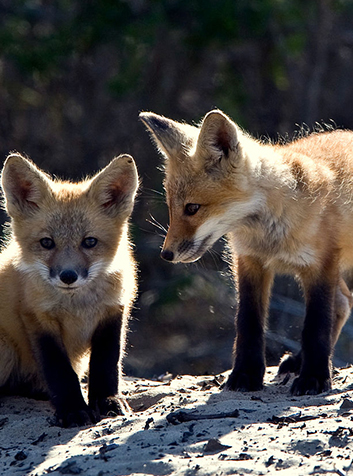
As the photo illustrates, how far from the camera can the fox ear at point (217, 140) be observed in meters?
4.45

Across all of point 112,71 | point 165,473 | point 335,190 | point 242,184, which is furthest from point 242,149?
point 112,71

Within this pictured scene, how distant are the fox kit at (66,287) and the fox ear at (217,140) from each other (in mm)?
517

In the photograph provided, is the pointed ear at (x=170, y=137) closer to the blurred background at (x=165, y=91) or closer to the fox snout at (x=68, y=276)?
the fox snout at (x=68, y=276)

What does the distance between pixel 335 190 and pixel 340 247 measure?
397 millimetres

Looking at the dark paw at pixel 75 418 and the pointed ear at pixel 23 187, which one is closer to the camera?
the dark paw at pixel 75 418

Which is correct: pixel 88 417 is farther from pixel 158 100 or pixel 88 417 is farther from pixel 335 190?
pixel 158 100

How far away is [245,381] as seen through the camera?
4.77 metres

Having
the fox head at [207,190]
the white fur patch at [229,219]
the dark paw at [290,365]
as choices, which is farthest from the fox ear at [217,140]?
the dark paw at [290,365]

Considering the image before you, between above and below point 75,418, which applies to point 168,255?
above

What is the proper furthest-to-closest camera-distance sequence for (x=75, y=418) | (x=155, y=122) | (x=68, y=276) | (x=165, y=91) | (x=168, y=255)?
(x=165, y=91), (x=155, y=122), (x=168, y=255), (x=68, y=276), (x=75, y=418)

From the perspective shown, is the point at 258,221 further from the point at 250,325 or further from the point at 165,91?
the point at 165,91

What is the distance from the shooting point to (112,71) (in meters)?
10.3

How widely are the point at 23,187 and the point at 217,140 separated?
1.26 metres

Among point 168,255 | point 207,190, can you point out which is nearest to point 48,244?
point 168,255
